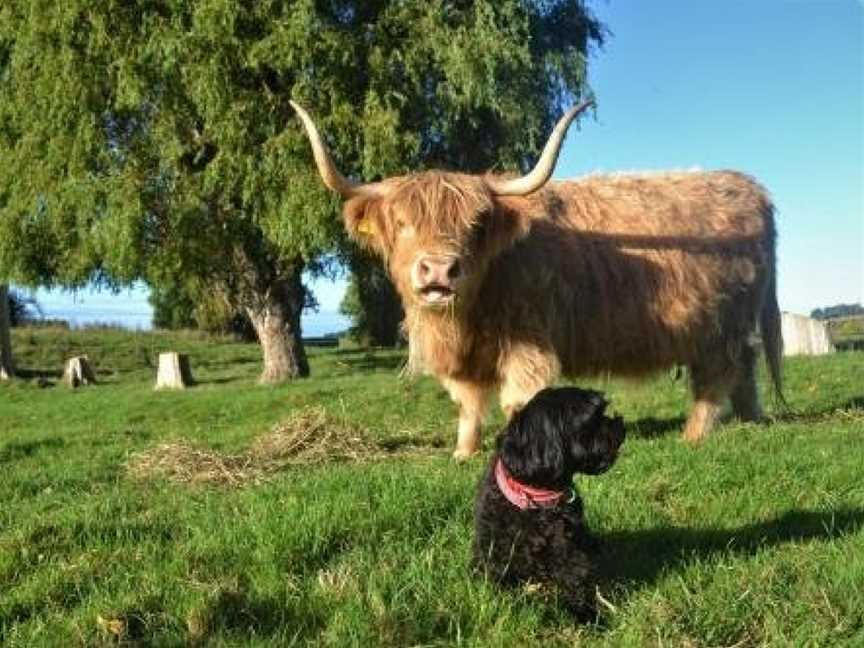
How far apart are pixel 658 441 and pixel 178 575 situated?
179 inches

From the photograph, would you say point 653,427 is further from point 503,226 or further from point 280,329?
point 280,329

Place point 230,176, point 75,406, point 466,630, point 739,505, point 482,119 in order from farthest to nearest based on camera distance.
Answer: point 482,119, point 230,176, point 75,406, point 739,505, point 466,630

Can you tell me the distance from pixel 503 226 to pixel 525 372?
1.01 meters

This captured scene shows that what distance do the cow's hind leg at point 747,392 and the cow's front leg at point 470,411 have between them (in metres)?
2.52

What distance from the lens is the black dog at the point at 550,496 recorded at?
3.92 meters

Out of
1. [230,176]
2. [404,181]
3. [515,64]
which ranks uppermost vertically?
[515,64]

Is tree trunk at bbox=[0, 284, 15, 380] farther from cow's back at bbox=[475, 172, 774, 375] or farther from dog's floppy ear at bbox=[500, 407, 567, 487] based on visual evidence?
dog's floppy ear at bbox=[500, 407, 567, 487]

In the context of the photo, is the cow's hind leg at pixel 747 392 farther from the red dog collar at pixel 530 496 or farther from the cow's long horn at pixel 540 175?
the red dog collar at pixel 530 496

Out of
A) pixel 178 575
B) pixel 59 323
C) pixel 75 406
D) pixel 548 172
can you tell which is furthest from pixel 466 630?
pixel 59 323

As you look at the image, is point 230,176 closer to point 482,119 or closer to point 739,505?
point 482,119

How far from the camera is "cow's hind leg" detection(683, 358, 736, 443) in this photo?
8727 millimetres

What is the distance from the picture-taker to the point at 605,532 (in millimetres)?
4961

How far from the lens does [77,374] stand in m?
22.0

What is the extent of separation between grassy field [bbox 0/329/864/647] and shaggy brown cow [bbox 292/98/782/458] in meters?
0.74
